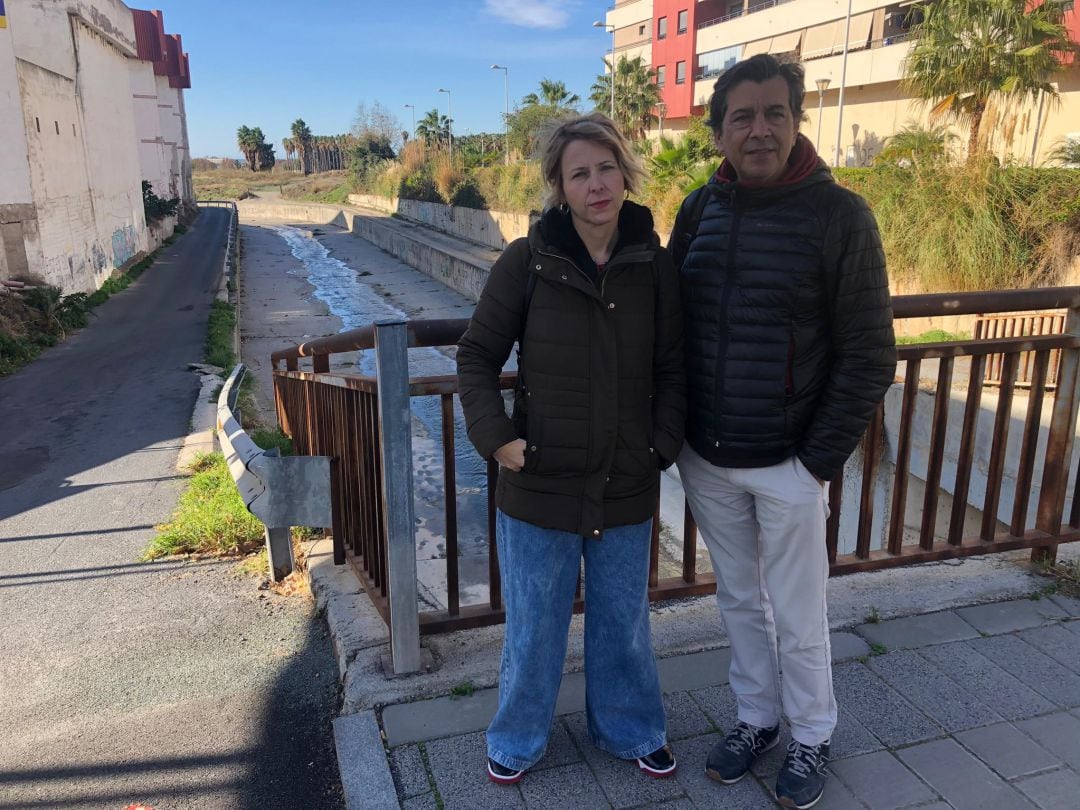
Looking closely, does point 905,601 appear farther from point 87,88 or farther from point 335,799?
point 87,88

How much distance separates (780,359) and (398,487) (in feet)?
4.05

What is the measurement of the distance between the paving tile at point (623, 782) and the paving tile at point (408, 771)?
461 millimetres

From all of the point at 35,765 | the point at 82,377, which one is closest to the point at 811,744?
the point at 35,765

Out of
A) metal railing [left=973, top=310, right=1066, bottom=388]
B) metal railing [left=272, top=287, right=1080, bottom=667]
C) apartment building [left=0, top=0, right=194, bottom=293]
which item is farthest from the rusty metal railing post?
apartment building [left=0, top=0, right=194, bottom=293]

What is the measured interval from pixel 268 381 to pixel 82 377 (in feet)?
12.9

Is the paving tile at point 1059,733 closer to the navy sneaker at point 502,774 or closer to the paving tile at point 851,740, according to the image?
the paving tile at point 851,740

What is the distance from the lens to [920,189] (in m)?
14.5

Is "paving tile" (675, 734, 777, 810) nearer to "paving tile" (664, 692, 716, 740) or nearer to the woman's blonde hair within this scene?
"paving tile" (664, 692, 716, 740)

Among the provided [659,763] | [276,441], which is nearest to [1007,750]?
[659,763]

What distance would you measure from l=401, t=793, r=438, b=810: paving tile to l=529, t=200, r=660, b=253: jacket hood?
1.48m

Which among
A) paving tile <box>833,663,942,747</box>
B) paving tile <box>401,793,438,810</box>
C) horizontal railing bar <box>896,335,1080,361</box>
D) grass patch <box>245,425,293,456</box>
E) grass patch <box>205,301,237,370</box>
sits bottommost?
grass patch <box>205,301,237,370</box>

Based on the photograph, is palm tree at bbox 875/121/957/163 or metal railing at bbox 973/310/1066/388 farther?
palm tree at bbox 875/121/957/163

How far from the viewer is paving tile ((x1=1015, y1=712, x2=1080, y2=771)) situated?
228 cm

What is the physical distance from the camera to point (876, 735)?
94.0 inches
